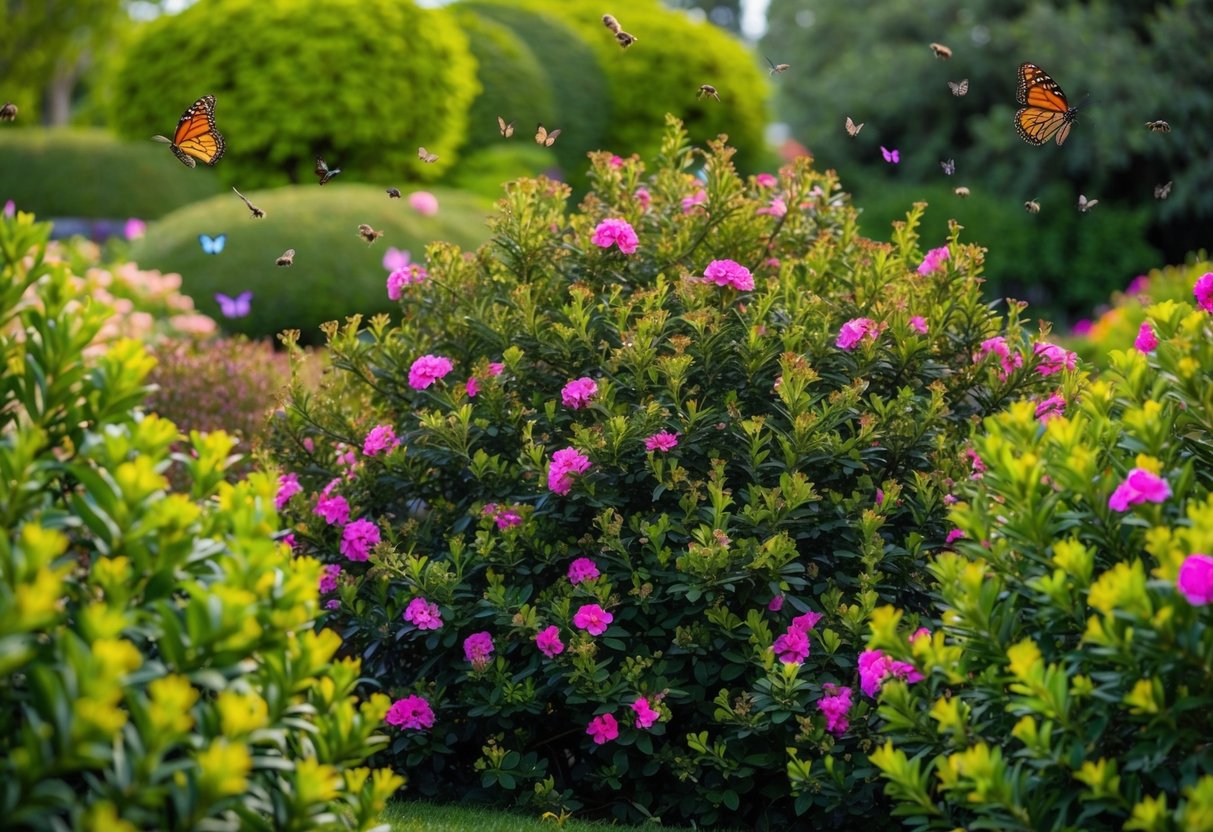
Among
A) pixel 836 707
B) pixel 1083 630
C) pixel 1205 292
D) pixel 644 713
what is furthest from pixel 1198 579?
pixel 644 713

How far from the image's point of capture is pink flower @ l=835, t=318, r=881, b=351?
4.64m

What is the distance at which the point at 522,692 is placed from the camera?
14.4ft

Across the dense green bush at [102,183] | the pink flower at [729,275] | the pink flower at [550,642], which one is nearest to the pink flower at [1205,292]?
the pink flower at [729,275]

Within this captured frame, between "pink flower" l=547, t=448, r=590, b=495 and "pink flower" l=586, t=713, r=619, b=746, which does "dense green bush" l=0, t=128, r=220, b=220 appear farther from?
"pink flower" l=586, t=713, r=619, b=746

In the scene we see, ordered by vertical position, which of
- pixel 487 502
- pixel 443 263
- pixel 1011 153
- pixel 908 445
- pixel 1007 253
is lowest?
pixel 1007 253

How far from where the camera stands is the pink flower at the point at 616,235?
16.0ft

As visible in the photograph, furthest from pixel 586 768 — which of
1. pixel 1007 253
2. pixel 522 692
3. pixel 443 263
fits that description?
pixel 1007 253

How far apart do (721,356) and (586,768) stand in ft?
5.04

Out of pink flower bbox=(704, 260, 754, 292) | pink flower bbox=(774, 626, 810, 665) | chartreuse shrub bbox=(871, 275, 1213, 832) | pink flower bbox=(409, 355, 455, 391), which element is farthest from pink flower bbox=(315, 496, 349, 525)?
chartreuse shrub bbox=(871, 275, 1213, 832)

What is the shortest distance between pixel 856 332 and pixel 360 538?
1.94 m

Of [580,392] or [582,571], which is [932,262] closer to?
[580,392]

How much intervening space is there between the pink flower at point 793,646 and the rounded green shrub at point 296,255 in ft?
26.6

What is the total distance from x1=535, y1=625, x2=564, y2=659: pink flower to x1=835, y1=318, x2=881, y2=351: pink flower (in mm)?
1440

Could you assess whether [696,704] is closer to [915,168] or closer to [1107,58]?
[1107,58]
